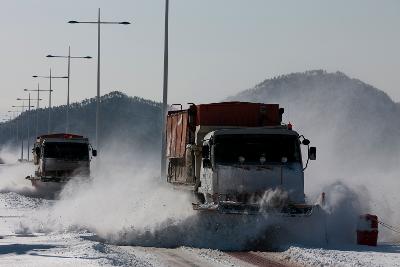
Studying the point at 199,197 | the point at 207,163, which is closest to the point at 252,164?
the point at 207,163

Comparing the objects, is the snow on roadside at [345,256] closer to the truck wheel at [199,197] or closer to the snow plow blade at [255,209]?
the snow plow blade at [255,209]

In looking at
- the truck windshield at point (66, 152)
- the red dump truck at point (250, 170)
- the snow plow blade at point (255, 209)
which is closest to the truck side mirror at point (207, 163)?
the red dump truck at point (250, 170)

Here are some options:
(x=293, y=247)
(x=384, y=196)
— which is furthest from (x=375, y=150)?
(x=293, y=247)

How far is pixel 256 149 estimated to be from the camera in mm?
22688

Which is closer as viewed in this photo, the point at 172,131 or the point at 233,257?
the point at 233,257

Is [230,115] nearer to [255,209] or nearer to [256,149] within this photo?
[256,149]

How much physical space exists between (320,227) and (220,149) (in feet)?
9.23

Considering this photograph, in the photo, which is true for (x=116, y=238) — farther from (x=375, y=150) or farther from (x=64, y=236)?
(x=375, y=150)

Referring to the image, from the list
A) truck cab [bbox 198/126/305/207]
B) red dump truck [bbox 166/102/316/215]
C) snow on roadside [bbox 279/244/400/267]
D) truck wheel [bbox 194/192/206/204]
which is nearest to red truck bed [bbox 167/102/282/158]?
red dump truck [bbox 166/102/316/215]

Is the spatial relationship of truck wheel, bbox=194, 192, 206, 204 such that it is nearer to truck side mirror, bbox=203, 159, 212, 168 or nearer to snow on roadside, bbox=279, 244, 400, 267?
truck side mirror, bbox=203, 159, 212, 168

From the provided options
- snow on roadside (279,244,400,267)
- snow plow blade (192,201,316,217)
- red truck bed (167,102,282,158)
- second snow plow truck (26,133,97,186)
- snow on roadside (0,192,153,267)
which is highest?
red truck bed (167,102,282,158)

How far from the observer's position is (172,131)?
2875 cm

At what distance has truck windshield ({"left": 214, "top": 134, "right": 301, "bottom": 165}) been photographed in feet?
74.2

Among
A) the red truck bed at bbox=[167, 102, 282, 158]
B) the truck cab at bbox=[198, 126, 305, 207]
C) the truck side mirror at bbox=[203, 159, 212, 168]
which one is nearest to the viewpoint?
the truck cab at bbox=[198, 126, 305, 207]
